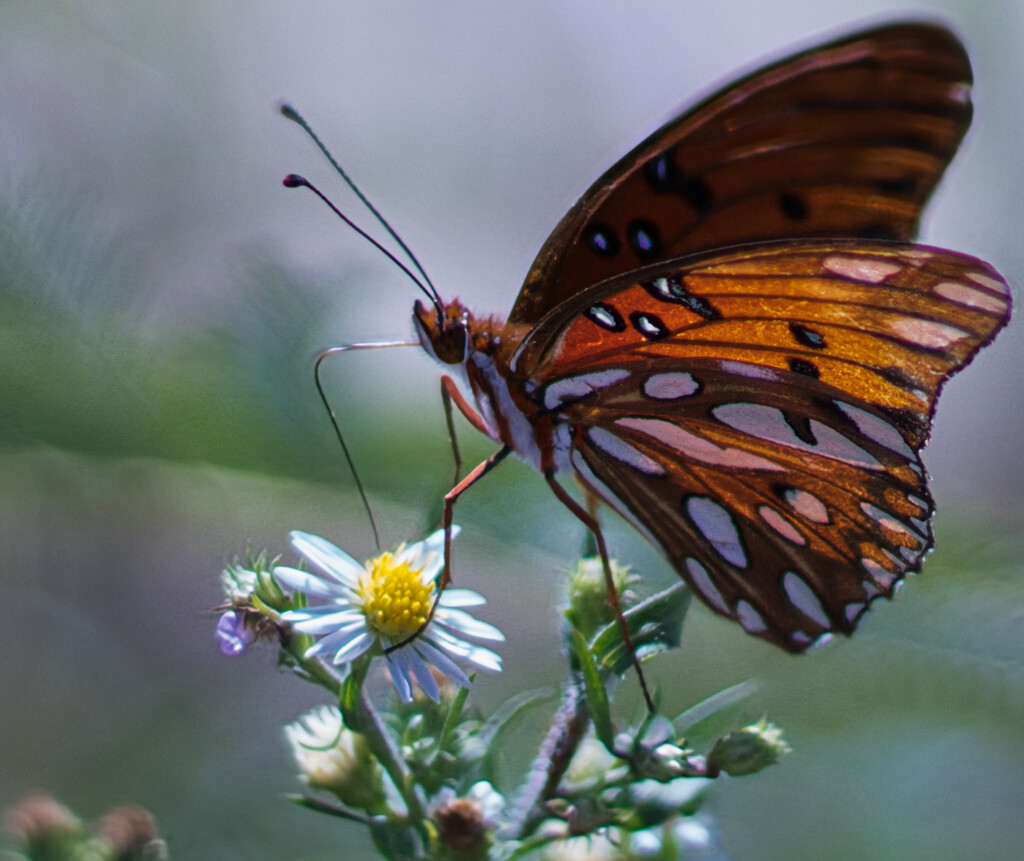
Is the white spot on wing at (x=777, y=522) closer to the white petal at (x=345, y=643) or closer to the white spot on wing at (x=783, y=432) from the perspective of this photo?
the white spot on wing at (x=783, y=432)

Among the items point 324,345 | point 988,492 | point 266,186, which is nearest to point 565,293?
point 324,345

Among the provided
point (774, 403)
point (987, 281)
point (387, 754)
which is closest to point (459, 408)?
point (774, 403)

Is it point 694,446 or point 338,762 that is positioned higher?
point 694,446

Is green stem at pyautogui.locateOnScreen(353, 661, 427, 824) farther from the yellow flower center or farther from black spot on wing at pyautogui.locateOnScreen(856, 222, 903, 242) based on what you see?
black spot on wing at pyautogui.locateOnScreen(856, 222, 903, 242)

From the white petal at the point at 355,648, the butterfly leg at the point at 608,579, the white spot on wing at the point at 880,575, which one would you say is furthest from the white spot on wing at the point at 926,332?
the white petal at the point at 355,648

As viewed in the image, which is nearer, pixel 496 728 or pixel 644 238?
pixel 496 728

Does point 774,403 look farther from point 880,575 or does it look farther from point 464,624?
point 464,624

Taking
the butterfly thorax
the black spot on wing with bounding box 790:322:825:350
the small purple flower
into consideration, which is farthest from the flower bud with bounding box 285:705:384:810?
the black spot on wing with bounding box 790:322:825:350
